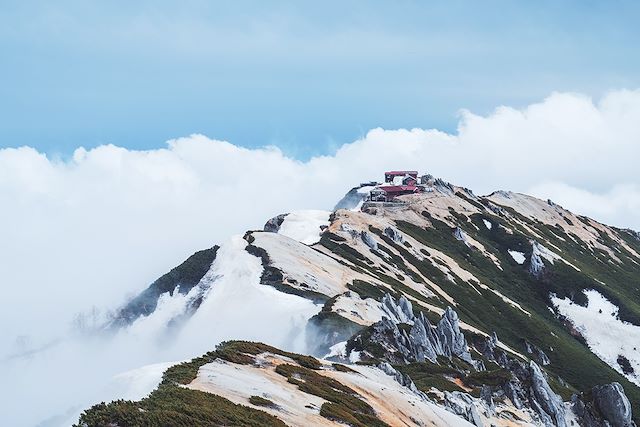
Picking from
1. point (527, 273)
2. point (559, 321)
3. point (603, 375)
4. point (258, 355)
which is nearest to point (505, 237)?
point (527, 273)

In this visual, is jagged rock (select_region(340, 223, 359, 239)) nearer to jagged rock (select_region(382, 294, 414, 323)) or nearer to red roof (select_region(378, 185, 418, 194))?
jagged rock (select_region(382, 294, 414, 323))

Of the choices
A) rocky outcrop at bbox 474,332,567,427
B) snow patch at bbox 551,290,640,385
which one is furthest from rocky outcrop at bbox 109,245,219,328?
snow patch at bbox 551,290,640,385

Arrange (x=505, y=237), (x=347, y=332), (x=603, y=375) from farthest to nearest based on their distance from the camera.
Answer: (x=505, y=237)
(x=603, y=375)
(x=347, y=332)

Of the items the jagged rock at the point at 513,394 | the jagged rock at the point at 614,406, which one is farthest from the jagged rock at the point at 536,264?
the jagged rock at the point at 513,394

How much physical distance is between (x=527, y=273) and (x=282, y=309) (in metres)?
104

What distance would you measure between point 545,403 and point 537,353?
57952 mm

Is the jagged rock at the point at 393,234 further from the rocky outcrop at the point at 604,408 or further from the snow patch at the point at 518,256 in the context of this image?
the rocky outcrop at the point at 604,408

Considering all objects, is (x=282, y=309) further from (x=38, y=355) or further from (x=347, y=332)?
(x=38, y=355)

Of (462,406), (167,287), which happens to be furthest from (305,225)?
(462,406)

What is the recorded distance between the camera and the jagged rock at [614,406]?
230ft

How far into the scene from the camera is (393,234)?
145 meters

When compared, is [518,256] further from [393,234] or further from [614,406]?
[614,406]

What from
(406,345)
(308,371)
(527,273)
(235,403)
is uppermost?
(527,273)

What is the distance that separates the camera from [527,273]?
16725 centimetres
